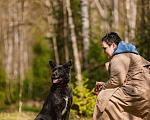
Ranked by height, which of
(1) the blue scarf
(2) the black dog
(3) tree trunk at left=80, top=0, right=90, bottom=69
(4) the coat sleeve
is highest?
(3) tree trunk at left=80, top=0, right=90, bottom=69

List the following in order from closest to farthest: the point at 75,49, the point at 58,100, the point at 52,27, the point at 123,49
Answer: the point at 123,49, the point at 58,100, the point at 75,49, the point at 52,27

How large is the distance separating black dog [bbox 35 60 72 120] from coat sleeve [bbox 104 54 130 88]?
1.19 metres

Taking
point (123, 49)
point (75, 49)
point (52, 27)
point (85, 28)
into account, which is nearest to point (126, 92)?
point (123, 49)

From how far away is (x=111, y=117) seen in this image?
3840 mm

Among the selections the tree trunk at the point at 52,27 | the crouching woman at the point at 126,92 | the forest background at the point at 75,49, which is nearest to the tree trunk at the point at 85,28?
the forest background at the point at 75,49

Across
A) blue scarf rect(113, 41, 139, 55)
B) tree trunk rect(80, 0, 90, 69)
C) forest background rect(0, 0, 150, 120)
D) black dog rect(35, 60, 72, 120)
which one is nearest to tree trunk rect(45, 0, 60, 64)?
forest background rect(0, 0, 150, 120)

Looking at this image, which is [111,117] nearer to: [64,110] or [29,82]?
[64,110]

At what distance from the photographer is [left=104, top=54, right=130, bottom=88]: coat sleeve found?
3.81 metres

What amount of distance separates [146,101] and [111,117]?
0.66 meters

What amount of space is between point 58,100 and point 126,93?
1476 millimetres

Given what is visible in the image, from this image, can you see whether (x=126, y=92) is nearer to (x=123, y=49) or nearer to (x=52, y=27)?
(x=123, y=49)

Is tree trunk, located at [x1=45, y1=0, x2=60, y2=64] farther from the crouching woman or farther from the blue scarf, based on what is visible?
the crouching woman

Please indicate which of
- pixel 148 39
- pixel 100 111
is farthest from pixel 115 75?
pixel 148 39

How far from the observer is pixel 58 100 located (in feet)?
15.1
